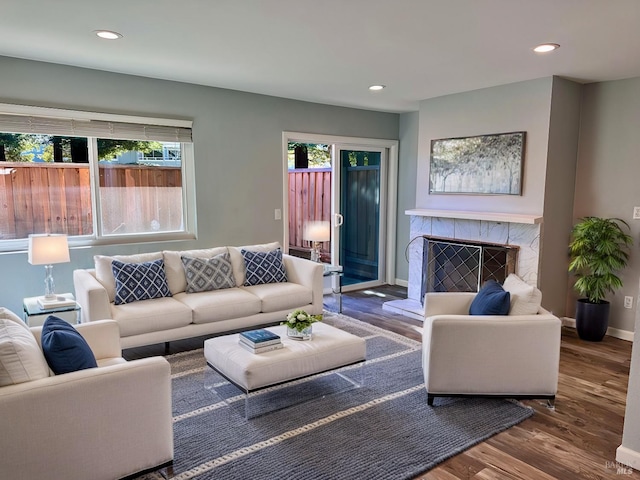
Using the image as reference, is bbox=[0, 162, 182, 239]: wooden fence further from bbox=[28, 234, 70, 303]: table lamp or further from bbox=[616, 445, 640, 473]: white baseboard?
bbox=[616, 445, 640, 473]: white baseboard

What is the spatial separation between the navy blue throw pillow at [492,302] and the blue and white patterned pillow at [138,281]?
255 cm

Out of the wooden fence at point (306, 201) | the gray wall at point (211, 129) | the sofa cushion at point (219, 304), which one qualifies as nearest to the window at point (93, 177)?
the gray wall at point (211, 129)

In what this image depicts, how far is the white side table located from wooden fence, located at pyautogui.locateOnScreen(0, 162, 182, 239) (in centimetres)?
79

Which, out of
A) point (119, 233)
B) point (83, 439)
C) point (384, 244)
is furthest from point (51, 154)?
point (384, 244)

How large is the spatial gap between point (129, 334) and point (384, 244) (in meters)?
3.93

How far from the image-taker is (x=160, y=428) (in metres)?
2.18

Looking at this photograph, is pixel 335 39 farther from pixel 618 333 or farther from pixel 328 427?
pixel 618 333

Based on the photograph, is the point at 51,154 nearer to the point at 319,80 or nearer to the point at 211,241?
the point at 211,241

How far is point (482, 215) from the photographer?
14.9 feet

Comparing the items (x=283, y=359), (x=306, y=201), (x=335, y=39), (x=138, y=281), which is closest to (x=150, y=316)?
(x=138, y=281)

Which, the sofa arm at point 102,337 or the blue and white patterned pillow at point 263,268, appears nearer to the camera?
the sofa arm at point 102,337

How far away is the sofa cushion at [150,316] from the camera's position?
3465 millimetres

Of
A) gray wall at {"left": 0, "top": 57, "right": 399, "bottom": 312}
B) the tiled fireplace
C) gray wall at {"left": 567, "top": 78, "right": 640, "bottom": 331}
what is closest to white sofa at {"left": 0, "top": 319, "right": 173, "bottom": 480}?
gray wall at {"left": 0, "top": 57, "right": 399, "bottom": 312}

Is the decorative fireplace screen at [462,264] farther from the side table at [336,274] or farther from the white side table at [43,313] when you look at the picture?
the white side table at [43,313]
